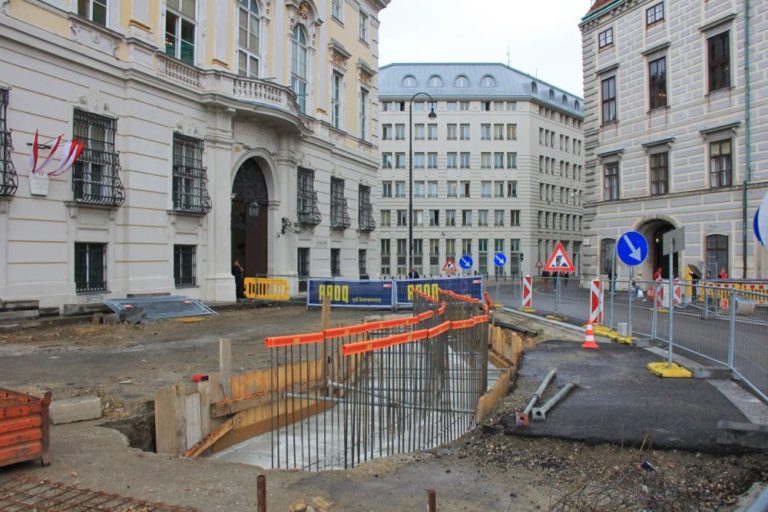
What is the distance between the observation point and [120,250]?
650 inches

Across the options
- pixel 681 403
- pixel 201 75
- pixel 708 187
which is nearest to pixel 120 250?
pixel 201 75

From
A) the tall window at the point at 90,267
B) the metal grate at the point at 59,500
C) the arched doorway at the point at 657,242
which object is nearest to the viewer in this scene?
the metal grate at the point at 59,500

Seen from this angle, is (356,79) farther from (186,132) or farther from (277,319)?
(277,319)

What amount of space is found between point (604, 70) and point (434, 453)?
95.6 ft

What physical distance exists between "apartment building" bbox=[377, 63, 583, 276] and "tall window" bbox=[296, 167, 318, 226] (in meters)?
38.0

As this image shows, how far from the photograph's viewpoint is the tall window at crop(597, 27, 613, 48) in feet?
97.2

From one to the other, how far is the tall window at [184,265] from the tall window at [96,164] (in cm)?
315

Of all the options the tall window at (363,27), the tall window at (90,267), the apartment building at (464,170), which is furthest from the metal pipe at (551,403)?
the apartment building at (464,170)

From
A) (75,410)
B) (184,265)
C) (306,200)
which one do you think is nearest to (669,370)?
(75,410)

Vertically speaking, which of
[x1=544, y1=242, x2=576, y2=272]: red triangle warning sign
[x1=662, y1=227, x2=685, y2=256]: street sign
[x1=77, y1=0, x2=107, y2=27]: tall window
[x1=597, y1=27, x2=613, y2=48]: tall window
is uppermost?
[x1=597, y1=27, x2=613, y2=48]: tall window

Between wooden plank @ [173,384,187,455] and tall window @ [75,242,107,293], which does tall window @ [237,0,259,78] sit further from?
wooden plank @ [173,384,187,455]

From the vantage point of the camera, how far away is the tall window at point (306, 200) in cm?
2567

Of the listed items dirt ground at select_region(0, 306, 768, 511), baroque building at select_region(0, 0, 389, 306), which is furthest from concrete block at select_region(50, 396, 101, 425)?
baroque building at select_region(0, 0, 389, 306)

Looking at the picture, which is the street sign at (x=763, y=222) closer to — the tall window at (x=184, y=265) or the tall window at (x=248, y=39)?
the tall window at (x=184, y=265)
